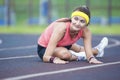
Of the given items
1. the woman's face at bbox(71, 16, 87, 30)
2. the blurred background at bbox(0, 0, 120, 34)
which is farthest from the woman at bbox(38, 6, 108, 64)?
the blurred background at bbox(0, 0, 120, 34)

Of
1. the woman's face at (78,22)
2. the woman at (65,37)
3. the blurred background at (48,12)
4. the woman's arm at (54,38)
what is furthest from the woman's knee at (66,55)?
the blurred background at (48,12)

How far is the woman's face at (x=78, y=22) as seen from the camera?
25.2ft

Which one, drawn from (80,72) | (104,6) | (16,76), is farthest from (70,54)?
(104,6)

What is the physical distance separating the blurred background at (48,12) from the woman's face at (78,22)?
1986 centimetres

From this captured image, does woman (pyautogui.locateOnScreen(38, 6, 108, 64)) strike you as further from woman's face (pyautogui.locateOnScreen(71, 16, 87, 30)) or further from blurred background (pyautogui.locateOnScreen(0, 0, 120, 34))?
blurred background (pyautogui.locateOnScreen(0, 0, 120, 34))

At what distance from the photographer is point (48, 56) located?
7.84 m

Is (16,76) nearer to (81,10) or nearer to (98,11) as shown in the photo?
(81,10)

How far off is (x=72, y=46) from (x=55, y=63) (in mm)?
1285

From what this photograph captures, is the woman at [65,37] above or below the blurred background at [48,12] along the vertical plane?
above

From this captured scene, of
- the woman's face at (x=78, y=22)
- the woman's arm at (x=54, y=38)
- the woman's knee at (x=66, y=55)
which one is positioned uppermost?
the woman's face at (x=78, y=22)

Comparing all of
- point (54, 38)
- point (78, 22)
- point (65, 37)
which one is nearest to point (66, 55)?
point (65, 37)

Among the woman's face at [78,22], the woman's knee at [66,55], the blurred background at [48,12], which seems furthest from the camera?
the blurred background at [48,12]

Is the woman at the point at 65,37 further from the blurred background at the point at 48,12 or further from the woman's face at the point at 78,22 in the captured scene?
the blurred background at the point at 48,12

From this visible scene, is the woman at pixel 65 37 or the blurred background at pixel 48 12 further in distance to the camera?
the blurred background at pixel 48 12
